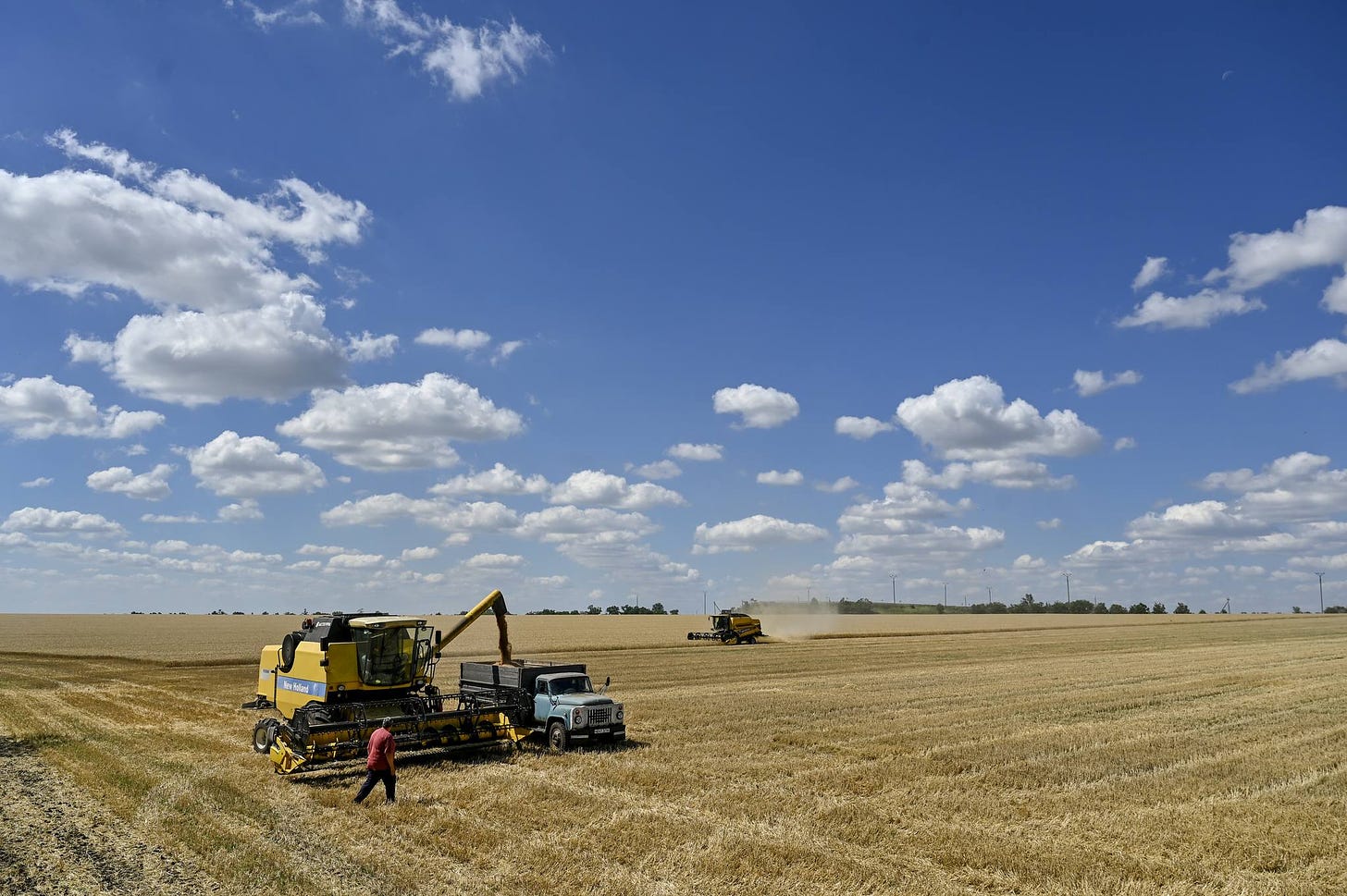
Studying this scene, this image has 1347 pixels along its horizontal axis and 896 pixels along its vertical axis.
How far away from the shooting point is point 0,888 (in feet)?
39.1

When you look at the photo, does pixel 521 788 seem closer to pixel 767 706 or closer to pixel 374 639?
pixel 374 639

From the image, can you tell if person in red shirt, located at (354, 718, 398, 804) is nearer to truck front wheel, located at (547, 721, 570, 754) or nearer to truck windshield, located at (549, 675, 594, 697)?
truck front wheel, located at (547, 721, 570, 754)

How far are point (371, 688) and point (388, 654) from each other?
0.94m

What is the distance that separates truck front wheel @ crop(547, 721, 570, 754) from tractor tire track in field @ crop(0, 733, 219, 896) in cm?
979

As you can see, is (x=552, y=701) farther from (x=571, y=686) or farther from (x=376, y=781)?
(x=376, y=781)

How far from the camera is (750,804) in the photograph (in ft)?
53.9

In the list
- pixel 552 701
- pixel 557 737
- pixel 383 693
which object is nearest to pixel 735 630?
pixel 552 701

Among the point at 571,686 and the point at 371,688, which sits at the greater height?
the point at 371,688

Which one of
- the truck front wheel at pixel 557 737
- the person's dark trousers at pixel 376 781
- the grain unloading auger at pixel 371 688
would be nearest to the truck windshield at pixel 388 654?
the grain unloading auger at pixel 371 688

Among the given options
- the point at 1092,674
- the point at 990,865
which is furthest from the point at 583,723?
the point at 1092,674

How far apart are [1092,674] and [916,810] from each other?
29.7 m

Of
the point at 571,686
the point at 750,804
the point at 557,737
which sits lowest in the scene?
the point at 750,804

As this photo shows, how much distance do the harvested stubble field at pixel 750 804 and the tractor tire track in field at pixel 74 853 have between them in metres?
0.07

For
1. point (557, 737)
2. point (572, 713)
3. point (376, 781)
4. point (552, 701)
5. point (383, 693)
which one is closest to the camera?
point (376, 781)
